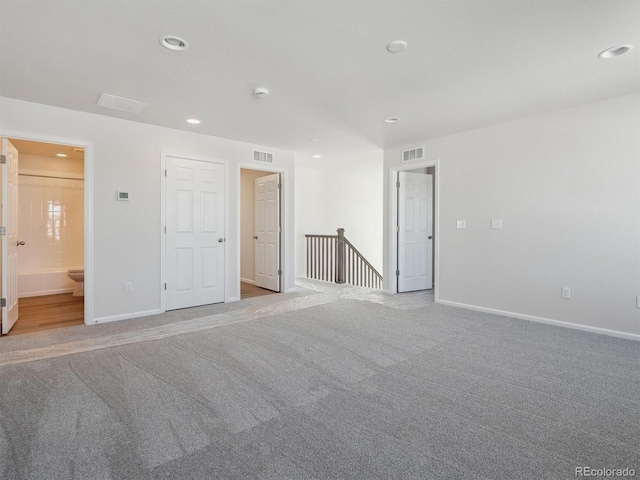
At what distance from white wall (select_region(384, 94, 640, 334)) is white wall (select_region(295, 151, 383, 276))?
2.16m

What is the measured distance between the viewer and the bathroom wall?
575cm

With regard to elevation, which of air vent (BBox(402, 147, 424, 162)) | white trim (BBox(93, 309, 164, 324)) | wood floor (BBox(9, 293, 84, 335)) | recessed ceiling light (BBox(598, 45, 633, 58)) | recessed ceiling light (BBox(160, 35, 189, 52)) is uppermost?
recessed ceiling light (BBox(598, 45, 633, 58))

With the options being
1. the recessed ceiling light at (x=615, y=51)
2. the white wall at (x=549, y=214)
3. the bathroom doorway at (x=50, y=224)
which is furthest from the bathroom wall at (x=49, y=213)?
the recessed ceiling light at (x=615, y=51)

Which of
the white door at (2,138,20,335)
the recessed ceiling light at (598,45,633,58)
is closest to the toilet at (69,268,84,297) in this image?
the white door at (2,138,20,335)

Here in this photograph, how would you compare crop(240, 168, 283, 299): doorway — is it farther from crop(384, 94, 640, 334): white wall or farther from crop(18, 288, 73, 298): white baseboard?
crop(18, 288, 73, 298): white baseboard

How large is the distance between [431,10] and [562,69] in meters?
1.55

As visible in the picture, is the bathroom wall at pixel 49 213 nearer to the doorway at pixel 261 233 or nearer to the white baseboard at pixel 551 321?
the doorway at pixel 261 233

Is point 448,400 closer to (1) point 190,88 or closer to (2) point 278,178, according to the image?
(1) point 190,88

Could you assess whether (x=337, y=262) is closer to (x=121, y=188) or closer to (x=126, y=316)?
(x=126, y=316)

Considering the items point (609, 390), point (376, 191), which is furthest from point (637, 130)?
point (376, 191)

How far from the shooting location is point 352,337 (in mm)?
3453

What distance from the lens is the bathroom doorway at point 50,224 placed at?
5.50 meters

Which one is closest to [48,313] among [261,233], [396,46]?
[261,233]

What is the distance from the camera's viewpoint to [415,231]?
591cm
